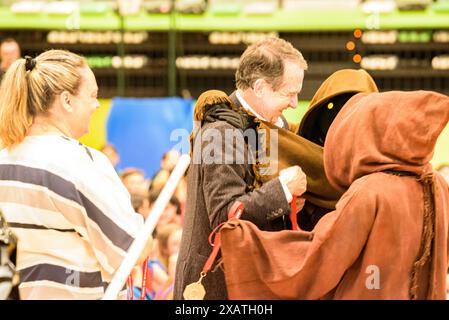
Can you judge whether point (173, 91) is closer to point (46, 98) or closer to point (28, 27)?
point (28, 27)

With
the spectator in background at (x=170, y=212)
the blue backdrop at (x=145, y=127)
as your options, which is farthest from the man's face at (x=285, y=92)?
the blue backdrop at (x=145, y=127)

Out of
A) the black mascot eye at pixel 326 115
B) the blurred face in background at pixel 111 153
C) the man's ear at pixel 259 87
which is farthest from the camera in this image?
the blurred face in background at pixel 111 153

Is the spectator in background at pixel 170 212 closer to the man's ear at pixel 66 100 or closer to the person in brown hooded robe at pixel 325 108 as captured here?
the person in brown hooded robe at pixel 325 108

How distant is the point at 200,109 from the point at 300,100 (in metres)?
5.40

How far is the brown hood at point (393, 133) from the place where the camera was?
3.00 meters

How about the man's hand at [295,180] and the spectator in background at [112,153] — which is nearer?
the man's hand at [295,180]

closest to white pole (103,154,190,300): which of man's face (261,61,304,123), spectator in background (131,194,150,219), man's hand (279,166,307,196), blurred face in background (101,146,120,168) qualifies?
man's hand (279,166,307,196)

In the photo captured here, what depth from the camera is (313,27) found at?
9.88 metres

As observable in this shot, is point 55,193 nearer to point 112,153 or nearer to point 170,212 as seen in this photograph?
point 170,212

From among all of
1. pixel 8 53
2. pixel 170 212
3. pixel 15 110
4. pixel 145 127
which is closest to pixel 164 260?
pixel 170 212

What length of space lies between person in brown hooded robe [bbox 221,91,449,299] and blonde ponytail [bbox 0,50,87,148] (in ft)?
2.63
